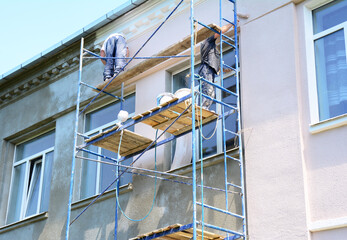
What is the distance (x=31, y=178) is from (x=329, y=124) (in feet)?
28.6

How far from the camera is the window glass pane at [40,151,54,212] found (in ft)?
50.6

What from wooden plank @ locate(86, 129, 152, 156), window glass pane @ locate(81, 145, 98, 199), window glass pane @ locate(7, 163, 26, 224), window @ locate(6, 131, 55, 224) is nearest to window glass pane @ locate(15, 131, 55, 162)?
window @ locate(6, 131, 55, 224)

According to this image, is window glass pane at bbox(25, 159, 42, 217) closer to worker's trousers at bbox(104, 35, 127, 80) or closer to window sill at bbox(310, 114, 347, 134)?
worker's trousers at bbox(104, 35, 127, 80)

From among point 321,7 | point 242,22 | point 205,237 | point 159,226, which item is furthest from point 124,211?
point 321,7

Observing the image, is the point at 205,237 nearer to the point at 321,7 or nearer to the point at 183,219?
the point at 183,219

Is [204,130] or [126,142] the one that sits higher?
[204,130]

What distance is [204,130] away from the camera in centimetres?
1250

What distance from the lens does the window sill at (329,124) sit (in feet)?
32.5

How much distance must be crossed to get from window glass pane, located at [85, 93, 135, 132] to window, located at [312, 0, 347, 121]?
478cm

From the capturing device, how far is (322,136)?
1016 centimetres

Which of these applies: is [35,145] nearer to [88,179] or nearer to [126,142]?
[88,179]

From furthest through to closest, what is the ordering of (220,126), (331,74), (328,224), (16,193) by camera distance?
(16,193), (220,126), (331,74), (328,224)

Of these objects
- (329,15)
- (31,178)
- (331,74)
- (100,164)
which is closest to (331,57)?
(331,74)

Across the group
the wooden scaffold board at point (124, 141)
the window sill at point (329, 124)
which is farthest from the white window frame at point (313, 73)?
the wooden scaffold board at point (124, 141)
